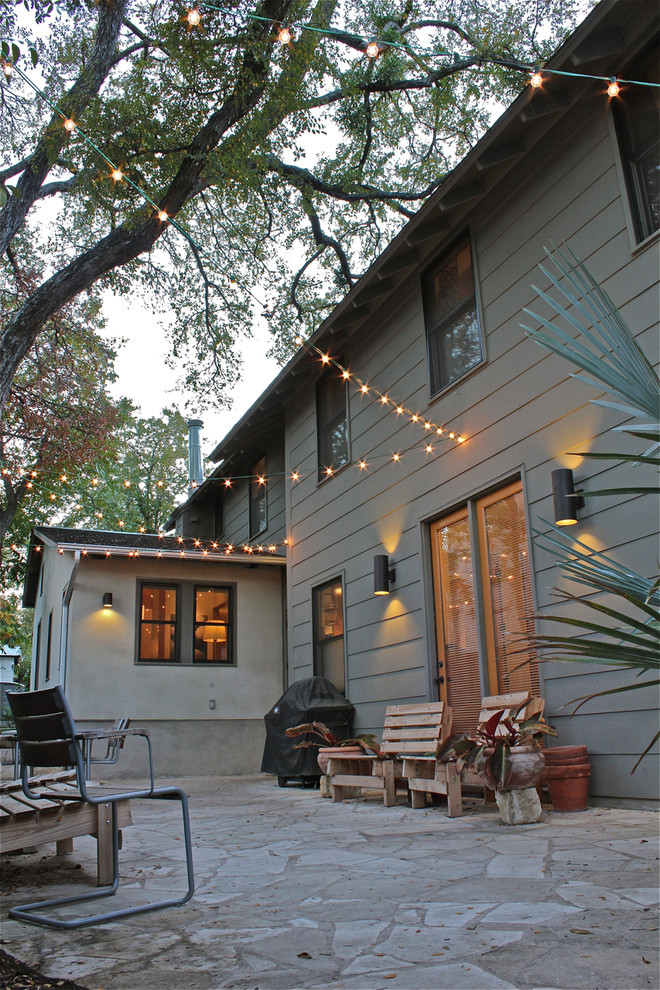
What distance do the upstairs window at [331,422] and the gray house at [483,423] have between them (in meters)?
0.03

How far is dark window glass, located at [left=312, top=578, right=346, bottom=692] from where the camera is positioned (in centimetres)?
862

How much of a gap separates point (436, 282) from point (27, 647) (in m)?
27.2

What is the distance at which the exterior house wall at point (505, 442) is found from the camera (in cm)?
463

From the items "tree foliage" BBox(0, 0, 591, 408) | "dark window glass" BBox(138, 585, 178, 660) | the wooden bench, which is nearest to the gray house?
"tree foliage" BBox(0, 0, 591, 408)

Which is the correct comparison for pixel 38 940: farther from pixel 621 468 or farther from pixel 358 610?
pixel 358 610

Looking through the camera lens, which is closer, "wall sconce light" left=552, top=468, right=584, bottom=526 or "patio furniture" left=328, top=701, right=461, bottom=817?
"wall sconce light" left=552, top=468, right=584, bottom=526

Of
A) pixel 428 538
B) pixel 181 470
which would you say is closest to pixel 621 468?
pixel 428 538

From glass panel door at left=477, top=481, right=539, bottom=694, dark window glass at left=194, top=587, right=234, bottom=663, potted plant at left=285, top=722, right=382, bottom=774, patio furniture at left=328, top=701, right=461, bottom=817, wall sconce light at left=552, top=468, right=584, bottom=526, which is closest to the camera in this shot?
wall sconce light at left=552, top=468, right=584, bottom=526

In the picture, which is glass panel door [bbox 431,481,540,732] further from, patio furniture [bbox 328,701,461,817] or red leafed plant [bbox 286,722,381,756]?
red leafed plant [bbox 286,722,381,756]

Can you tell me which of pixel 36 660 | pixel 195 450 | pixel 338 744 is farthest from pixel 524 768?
pixel 195 450

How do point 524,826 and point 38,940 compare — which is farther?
point 524,826

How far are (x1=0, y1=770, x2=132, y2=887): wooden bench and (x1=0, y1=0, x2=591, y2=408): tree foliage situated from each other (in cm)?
283

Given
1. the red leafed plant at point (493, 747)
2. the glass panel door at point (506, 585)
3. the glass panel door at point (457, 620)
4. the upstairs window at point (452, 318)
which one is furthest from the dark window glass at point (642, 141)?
the red leafed plant at point (493, 747)

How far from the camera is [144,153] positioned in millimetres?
7148
